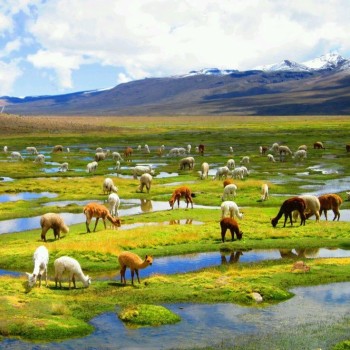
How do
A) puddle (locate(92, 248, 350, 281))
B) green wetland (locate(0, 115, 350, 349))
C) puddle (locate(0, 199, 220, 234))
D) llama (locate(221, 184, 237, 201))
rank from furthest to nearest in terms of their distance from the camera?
llama (locate(221, 184, 237, 201)), puddle (locate(0, 199, 220, 234)), puddle (locate(92, 248, 350, 281)), green wetland (locate(0, 115, 350, 349))

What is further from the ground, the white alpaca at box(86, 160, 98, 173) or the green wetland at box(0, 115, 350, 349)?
the white alpaca at box(86, 160, 98, 173)

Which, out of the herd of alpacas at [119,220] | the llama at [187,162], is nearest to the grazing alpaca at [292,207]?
the herd of alpacas at [119,220]

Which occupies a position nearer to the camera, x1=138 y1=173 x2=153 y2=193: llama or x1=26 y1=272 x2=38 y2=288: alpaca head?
x1=26 y1=272 x2=38 y2=288: alpaca head

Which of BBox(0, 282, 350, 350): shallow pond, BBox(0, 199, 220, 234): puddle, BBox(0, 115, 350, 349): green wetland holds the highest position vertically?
BBox(0, 199, 220, 234): puddle

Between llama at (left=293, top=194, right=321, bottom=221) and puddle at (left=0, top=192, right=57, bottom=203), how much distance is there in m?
22.6

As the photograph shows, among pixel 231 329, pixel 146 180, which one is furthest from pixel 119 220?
pixel 231 329

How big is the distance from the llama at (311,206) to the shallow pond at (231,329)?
13234 millimetres

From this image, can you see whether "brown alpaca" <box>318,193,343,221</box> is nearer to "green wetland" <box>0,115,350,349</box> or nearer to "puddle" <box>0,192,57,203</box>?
"green wetland" <box>0,115,350,349</box>

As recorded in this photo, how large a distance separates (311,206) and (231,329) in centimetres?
1740

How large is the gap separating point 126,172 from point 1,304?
145ft

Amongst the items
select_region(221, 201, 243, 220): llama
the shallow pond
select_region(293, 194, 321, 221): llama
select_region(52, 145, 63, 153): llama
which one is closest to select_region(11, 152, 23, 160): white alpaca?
select_region(52, 145, 63, 153): llama

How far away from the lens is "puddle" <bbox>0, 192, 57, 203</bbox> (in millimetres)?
46469

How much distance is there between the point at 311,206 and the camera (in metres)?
33.4

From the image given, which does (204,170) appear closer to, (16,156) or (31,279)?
(16,156)
